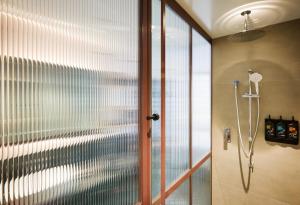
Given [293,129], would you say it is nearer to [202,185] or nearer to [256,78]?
[256,78]

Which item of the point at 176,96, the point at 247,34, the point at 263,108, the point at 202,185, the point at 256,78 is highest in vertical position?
the point at 247,34

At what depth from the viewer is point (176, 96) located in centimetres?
A: 142

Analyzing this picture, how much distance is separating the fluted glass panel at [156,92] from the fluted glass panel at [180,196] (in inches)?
9.2

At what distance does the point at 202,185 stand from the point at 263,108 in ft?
3.51

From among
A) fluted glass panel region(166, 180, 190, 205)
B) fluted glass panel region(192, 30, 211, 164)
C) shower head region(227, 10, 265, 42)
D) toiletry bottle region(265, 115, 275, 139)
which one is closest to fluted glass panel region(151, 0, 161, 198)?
fluted glass panel region(166, 180, 190, 205)

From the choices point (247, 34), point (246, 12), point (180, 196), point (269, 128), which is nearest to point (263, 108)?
point (269, 128)

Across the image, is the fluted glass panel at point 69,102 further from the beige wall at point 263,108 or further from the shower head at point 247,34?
the beige wall at point 263,108

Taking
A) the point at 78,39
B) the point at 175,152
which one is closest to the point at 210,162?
the point at 175,152

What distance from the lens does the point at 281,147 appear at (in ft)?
5.62

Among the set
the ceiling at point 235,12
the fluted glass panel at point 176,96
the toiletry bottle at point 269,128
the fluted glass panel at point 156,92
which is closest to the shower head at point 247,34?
the ceiling at point 235,12

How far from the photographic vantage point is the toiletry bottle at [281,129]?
1667 millimetres

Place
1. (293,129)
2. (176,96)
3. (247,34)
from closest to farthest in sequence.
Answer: (176,96)
(293,129)
(247,34)

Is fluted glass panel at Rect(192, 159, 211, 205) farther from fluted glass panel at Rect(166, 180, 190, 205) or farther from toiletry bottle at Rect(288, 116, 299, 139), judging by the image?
toiletry bottle at Rect(288, 116, 299, 139)

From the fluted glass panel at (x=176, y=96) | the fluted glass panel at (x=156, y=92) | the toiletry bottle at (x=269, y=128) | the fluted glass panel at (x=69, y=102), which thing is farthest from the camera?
the toiletry bottle at (x=269, y=128)
